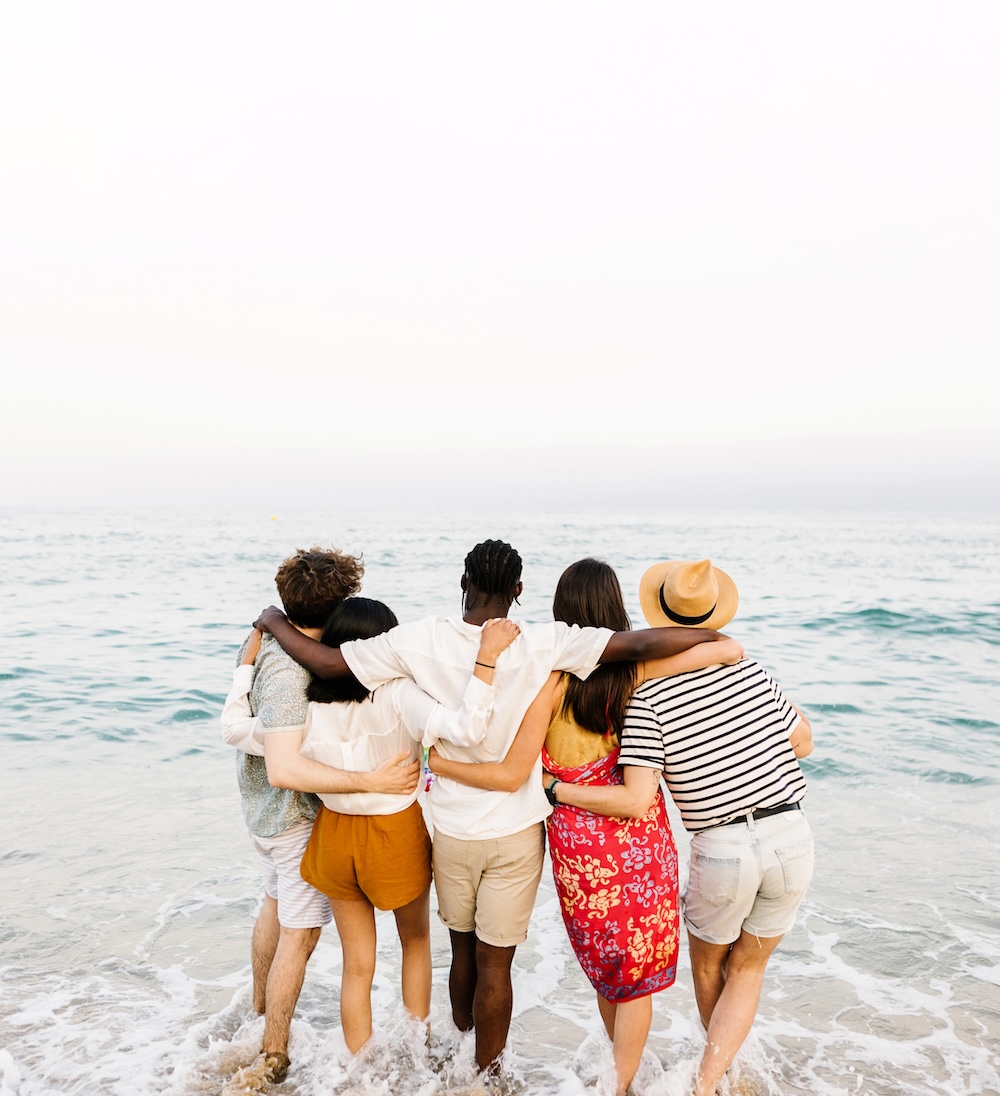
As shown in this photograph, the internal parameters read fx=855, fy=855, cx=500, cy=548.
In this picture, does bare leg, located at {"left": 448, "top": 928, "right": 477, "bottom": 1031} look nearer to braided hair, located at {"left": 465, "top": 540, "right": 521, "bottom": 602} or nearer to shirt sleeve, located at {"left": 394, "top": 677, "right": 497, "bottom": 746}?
shirt sleeve, located at {"left": 394, "top": 677, "right": 497, "bottom": 746}

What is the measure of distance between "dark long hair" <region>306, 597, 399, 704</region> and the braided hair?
36 centimetres

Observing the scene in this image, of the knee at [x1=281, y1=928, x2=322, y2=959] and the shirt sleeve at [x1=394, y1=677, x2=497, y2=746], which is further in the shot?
the knee at [x1=281, y1=928, x2=322, y2=959]

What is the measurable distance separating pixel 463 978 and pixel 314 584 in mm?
1490

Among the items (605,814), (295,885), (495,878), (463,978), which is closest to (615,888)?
(605,814)

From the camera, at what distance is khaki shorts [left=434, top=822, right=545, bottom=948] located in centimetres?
276

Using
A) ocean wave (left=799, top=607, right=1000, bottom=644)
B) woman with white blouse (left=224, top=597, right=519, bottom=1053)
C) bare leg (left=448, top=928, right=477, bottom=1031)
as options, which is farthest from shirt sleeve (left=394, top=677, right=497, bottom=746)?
ocean wave (left=799, top=607, right=1000, bottom=644)

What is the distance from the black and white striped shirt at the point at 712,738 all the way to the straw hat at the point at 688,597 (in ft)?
0.55

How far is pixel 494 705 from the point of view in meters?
2.59

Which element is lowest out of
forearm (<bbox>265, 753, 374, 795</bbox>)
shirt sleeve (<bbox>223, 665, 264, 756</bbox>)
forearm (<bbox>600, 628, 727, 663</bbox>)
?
forearm (<bbox>265, 753, 374, 795</bbox>)

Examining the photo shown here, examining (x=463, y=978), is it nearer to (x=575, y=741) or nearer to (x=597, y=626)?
(x=575, y=741)

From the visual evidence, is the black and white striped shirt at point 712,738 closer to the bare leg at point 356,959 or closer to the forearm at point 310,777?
the forearm at point 310,777

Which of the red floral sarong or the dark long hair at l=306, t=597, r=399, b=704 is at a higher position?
the dark long hair at l=306, t=597, r=399, b=704

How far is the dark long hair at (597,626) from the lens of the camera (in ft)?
8.60

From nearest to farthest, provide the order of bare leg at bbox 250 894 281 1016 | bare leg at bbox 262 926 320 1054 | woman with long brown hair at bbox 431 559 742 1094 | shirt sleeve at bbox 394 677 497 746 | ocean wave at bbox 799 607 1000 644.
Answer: shirt sleeve at bbox 394 677 497 746
woman with long brown hair at bbox 431 559 742 1094
bare leg at bbox 262 926 320 1054
bare leg at bbox 250 894 281 1016
ocean wave at bbox 799 607 1000 644
